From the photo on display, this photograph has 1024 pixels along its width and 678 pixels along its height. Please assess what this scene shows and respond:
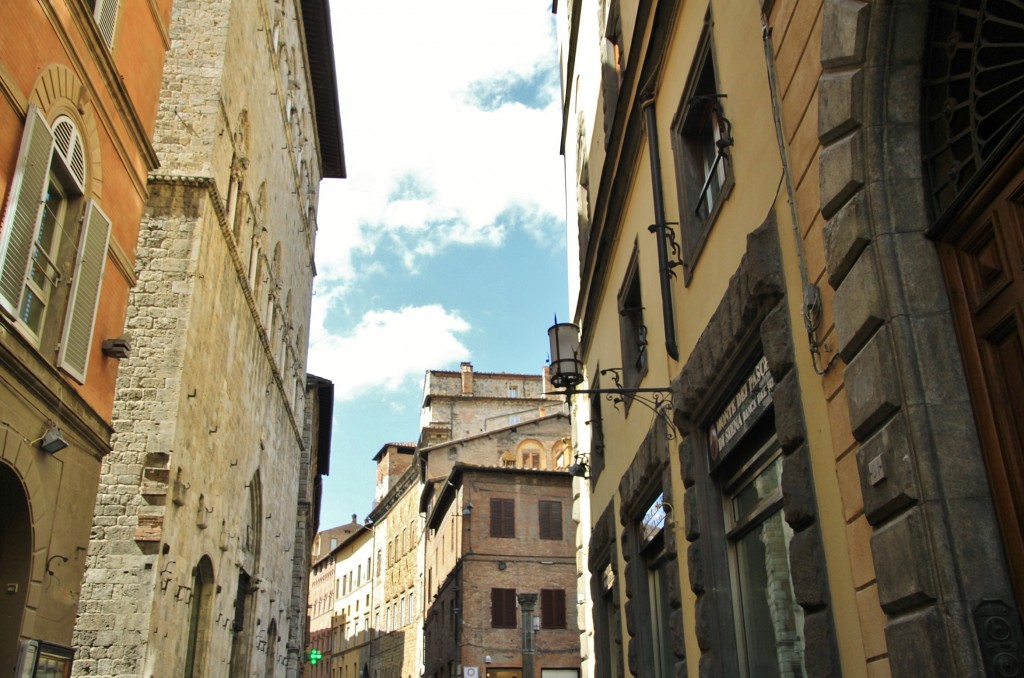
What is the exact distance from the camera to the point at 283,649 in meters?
27.1

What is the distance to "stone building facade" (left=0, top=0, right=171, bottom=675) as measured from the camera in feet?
21.2

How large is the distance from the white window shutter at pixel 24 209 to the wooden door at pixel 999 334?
578cm

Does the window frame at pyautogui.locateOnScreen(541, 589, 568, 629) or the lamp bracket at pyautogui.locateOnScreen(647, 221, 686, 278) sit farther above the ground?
the window frame at pyautogui.locateOnScreen(541, 589, 568, 629)

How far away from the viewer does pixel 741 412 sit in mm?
6164

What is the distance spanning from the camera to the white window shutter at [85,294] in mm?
7359

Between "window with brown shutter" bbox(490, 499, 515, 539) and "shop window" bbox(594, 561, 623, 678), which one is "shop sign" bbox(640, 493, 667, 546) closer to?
"shop window" bbox(594, 561, 623, 678)

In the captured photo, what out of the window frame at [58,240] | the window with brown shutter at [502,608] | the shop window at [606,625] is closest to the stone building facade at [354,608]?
the window with brown shutter at [502,608]

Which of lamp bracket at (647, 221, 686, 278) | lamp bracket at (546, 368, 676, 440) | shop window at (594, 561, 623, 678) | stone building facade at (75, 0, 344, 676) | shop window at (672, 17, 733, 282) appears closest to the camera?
shop window at (672, 17, 733, 282)

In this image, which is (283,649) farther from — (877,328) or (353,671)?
(353,671)

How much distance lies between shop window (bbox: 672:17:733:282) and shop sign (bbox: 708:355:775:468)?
1.23 metres

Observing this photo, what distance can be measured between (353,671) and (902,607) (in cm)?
6123

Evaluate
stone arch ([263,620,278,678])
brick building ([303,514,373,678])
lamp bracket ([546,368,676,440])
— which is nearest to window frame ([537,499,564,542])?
stone arch ([263,620,278,678])

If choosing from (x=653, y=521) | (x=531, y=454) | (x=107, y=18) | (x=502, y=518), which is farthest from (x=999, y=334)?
(x=531, y=454)

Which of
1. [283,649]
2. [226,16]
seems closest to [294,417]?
[283,649]
